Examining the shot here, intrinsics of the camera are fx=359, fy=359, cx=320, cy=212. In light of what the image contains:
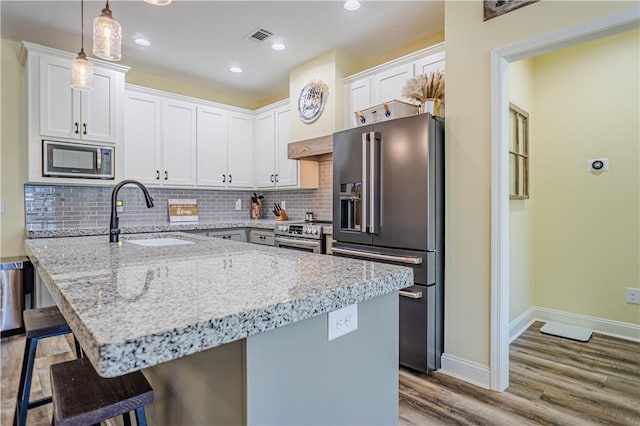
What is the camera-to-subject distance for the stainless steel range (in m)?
3.33

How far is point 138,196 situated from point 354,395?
3.85 metres

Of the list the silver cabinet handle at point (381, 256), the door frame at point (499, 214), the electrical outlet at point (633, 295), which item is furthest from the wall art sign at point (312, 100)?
the electrical outlet at point (633, 295)

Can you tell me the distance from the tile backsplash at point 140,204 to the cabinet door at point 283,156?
0.31 m

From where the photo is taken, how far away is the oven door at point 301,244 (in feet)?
11.0

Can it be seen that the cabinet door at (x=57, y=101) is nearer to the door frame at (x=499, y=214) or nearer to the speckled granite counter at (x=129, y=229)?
the speckled granite counter at (x=129, y=229)

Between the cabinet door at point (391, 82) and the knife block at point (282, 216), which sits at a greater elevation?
the cabinet door at point (391, 82)

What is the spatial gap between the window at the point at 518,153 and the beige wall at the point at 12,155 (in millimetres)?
4440

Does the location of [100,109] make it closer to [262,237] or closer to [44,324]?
[262,237]

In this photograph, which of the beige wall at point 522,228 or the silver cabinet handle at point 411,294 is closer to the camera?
the silver cabinet handle at point 411,294

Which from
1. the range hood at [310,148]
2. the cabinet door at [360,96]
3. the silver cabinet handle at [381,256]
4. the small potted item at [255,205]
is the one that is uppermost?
the cabinet door at [360,96]

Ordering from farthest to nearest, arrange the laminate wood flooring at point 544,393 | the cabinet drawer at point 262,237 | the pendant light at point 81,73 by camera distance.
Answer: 1. the cabinet drawer at point 262,237
2. the pendant light at point 81,73
3. the laminate wood flooring at point 544,393

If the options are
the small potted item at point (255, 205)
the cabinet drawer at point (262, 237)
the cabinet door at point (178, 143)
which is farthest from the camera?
the small potted item at point (255, 205)

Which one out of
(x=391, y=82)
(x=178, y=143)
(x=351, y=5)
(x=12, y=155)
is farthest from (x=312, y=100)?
(x=12, y=155)

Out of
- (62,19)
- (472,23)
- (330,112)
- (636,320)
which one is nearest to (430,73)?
(472,23)
